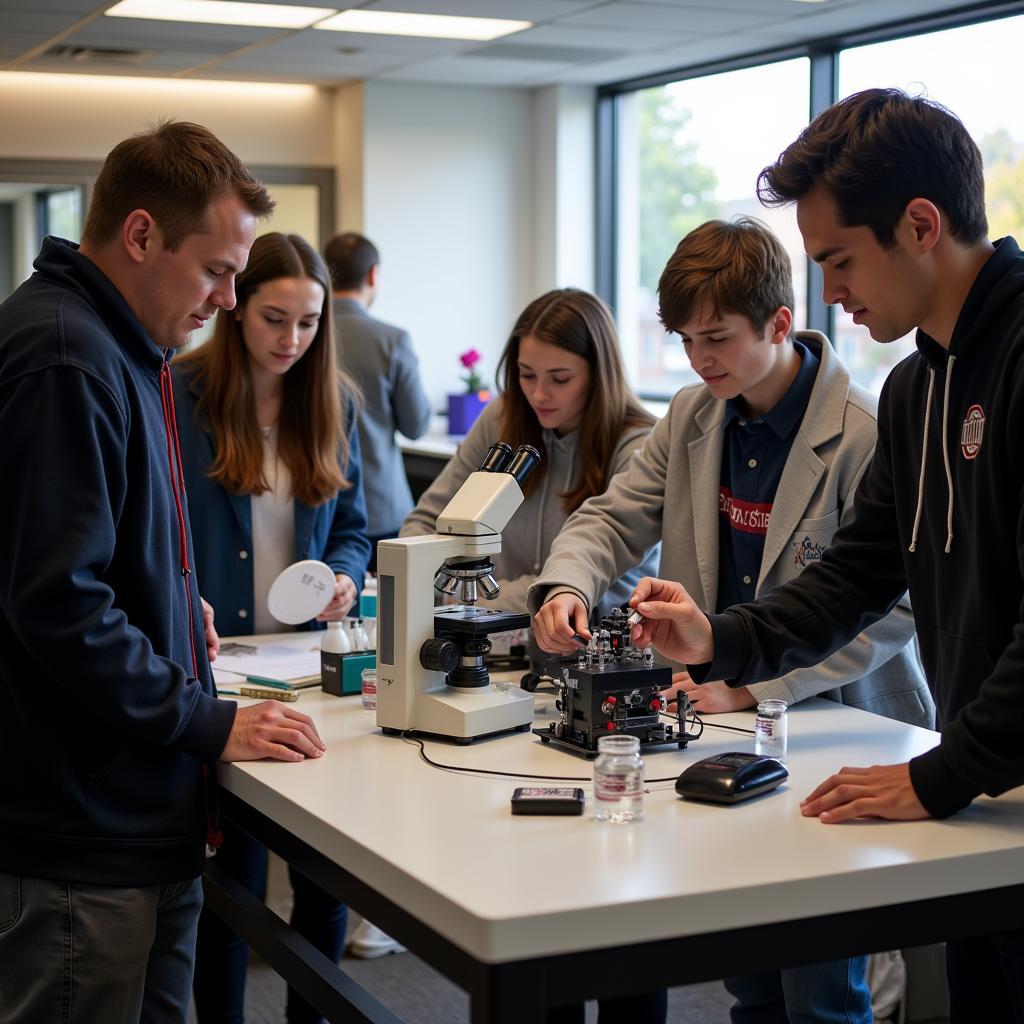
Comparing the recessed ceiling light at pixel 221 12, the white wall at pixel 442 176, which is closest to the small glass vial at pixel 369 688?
the recessed ceiling light at pixel 221 12

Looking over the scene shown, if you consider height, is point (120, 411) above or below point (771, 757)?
above

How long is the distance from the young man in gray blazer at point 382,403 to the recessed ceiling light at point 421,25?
1.15 m

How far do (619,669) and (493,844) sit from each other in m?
0.45

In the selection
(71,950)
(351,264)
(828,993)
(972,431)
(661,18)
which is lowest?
(828,993)

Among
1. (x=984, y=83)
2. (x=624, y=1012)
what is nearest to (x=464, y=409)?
(x=984, y=83)

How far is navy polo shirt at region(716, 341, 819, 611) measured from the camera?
2.32 metres

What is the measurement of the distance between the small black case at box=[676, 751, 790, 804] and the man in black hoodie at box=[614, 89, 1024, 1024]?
84 millimetres

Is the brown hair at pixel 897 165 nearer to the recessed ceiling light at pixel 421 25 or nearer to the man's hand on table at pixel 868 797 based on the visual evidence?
the man's hand on table at pixel 868 797

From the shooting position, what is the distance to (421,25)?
17.6ft

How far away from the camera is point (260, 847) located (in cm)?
264

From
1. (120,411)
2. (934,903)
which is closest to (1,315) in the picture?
(120,411)

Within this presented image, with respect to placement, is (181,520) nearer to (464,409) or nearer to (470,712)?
(470,712)

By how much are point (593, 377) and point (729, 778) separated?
119cm

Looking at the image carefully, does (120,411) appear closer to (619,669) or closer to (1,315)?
(1,315)
